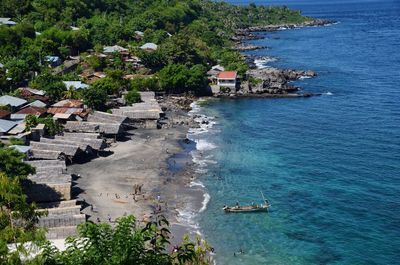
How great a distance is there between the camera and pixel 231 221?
144ft

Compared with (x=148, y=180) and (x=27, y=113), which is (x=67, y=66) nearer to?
(x=27, y=113)

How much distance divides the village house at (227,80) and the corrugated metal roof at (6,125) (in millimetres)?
44305

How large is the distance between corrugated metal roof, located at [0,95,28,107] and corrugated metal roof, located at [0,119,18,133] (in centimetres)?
714

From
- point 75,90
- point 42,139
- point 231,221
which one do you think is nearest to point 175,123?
point 75,90

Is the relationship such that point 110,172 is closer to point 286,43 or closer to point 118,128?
point 118,128

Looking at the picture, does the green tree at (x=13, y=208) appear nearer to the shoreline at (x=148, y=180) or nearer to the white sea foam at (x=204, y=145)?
the shoreline at (x=148, y=180)

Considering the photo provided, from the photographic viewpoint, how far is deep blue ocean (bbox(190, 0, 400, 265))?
1571 inches

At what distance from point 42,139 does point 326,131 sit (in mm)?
39757

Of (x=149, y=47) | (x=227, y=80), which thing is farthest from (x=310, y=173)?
(x=149, y=47)

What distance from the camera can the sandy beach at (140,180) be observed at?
44500mm

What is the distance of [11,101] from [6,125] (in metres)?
9.52

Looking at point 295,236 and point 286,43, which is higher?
point 286,43

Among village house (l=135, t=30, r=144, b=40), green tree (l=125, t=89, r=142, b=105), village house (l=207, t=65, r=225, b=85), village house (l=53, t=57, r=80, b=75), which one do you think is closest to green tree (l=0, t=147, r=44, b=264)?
green tree (l=125, t=89, r=142, b=105)

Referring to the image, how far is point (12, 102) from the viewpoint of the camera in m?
64.4
